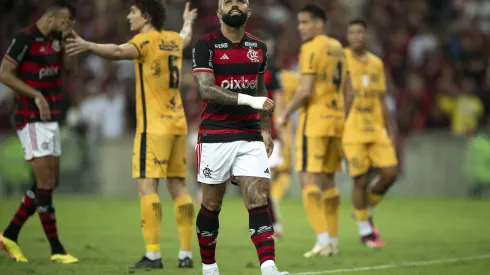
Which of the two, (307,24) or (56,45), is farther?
(307,24)

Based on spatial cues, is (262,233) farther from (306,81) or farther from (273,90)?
(273,90)

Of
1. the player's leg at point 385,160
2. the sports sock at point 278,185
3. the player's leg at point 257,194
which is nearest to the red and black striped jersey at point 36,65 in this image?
the player's leg at point 257,194

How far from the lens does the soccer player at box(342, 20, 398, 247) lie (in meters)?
13.0

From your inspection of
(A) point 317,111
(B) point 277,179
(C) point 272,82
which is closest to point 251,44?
(A) point 317,111

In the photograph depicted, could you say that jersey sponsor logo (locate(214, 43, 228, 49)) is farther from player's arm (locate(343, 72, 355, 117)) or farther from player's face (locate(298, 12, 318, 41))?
player's arm (locate(343, 72, 355, 117))

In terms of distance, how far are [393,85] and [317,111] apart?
9329 mm

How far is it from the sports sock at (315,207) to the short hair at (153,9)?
2932 millimetres

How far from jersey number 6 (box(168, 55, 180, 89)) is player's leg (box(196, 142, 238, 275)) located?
1929 mm

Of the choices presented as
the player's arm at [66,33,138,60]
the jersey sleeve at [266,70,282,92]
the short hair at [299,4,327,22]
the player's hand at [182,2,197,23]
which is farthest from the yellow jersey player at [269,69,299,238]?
the player's arm at [66,33,138,60]

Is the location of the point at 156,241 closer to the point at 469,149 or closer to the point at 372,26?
the point at 469,149

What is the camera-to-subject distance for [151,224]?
395 inches

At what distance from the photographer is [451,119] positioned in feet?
73.9

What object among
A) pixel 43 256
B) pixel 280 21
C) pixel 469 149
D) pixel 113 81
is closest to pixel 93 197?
pixel 113 81

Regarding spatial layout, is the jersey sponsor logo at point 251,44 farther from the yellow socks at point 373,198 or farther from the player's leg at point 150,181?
the yellow socks at point 373,198
